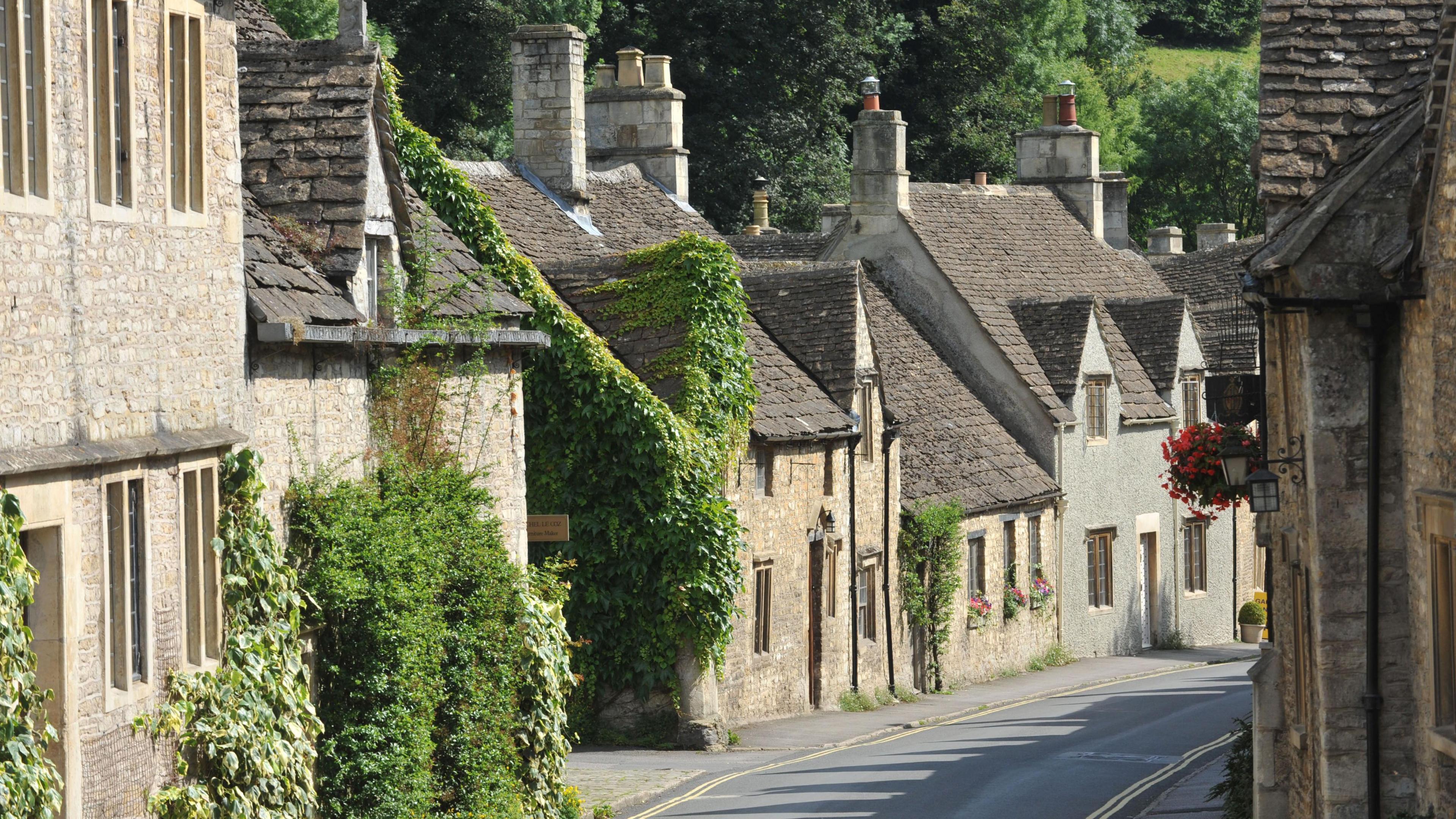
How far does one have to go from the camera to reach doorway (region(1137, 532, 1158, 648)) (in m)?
40.8

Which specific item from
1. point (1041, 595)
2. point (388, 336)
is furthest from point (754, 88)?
point (388, 336)

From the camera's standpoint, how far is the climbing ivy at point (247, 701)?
42.5 feet

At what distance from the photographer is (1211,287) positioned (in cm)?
4981

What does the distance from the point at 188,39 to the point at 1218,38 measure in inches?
3643

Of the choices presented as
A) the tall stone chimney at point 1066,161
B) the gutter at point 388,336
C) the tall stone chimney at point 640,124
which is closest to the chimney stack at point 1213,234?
the tall stone chimney at point 1066,161

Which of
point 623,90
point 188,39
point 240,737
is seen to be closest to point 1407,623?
point 240,737

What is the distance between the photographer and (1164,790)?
21.3m

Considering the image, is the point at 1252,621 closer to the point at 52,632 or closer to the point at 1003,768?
the point at 1003,768

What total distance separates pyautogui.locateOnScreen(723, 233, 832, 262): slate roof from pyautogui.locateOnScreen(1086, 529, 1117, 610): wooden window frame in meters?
8.45

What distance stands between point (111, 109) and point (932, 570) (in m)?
22.4

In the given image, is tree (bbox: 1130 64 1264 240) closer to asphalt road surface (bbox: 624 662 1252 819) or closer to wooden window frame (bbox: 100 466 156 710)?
asphalt road surface (bbox: 624 662 1252 819)

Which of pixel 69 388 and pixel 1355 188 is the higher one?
pixel 1355 188

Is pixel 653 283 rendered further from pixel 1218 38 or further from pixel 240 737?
pixel 1218 38

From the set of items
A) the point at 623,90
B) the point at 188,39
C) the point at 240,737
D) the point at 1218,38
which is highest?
the point at 1218,38
